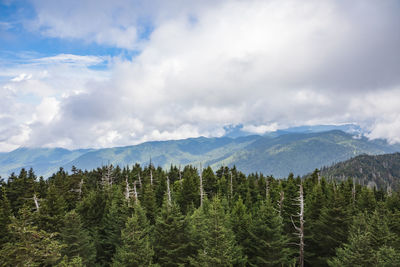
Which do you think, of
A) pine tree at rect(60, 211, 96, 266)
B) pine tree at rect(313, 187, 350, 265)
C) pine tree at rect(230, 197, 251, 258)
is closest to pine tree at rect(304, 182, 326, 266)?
pine tree at rect(313, 187, 350, 265)

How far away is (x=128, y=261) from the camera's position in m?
24.9

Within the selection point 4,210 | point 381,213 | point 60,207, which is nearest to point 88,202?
point 60,207

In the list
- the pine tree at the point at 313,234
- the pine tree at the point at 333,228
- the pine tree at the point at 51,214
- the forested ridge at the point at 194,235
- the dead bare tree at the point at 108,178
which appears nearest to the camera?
the forested ridge at the point at 194,235

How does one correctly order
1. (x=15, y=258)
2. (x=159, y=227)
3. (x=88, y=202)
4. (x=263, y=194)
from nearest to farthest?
(x=15, y=258) < (x=159, y=227) < (x=88, y=202) < (x=263, y=194)

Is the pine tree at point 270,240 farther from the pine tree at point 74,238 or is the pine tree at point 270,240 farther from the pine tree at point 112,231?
the pine tree at point 74,238

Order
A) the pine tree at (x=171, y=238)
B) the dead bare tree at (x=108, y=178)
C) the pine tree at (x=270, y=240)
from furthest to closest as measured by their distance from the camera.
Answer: the dead bare tree at (x=108, y=178) → the pine tree at (x=171, y=238) → the pine tree at (x=270, y=240)

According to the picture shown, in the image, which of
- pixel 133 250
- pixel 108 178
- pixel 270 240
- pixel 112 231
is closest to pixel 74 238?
pixel 112 231

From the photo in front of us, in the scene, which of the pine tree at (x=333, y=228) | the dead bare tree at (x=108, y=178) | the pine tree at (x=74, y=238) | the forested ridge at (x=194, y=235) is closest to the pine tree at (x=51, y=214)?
the forested ridge at (x=194, y=235)

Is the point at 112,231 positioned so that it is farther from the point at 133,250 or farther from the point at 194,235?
the point at 133,250

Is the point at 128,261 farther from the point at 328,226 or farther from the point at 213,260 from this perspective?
the point at 328,226

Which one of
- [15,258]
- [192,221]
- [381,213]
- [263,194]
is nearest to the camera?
[15,258]

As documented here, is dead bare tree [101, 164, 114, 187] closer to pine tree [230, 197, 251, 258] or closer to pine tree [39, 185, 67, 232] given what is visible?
pine tree [39, 185, 67, 232]

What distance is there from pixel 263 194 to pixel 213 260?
171 feet

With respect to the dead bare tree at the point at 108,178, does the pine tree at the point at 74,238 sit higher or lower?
lower
